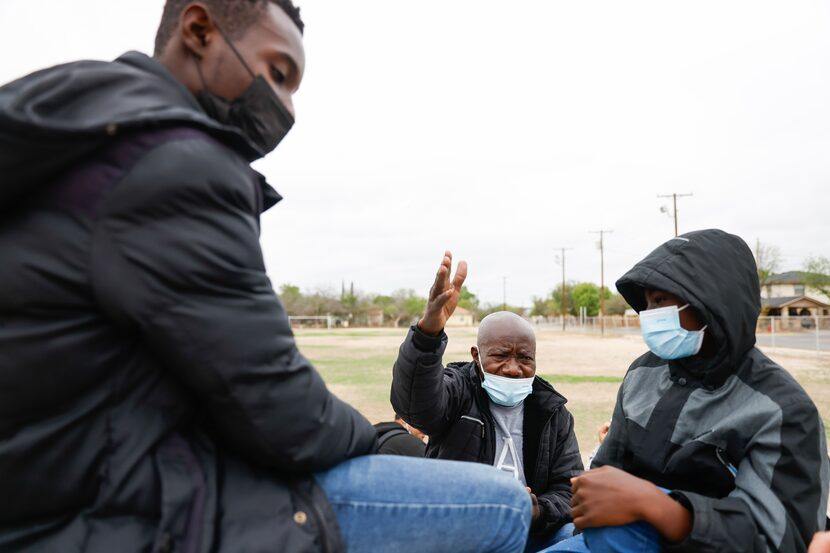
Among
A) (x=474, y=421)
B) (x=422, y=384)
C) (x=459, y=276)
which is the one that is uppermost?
(x=459, y=276)

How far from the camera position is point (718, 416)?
221 centimetres

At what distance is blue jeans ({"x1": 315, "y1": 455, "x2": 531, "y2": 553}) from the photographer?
1.46 m

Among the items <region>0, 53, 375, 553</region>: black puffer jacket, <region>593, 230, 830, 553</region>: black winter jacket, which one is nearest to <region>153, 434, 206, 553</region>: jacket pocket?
<region>0, 53, 375, 553</region>: black puffer jacket

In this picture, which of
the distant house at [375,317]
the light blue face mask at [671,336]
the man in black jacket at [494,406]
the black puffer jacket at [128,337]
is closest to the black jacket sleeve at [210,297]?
the black puffer jacket at [128,337]

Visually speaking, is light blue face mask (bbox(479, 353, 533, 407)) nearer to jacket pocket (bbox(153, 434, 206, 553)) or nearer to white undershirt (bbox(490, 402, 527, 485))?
white undershirt (bbox(490, 402, 527, 485))

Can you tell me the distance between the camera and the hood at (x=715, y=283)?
2287 millimetres

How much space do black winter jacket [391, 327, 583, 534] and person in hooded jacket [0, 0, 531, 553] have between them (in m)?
1.48

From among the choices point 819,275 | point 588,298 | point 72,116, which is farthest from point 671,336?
point 588,298

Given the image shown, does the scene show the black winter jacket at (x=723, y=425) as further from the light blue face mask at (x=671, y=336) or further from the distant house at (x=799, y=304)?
the distant house at (x=799, y=304)

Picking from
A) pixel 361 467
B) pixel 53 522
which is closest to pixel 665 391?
pixel 361 467

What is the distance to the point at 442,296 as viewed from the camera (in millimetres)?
2805

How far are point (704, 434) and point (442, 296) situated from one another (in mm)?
1254

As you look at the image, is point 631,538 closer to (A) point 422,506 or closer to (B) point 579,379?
(A) point 422,506

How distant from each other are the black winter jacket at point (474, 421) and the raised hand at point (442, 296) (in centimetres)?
6
